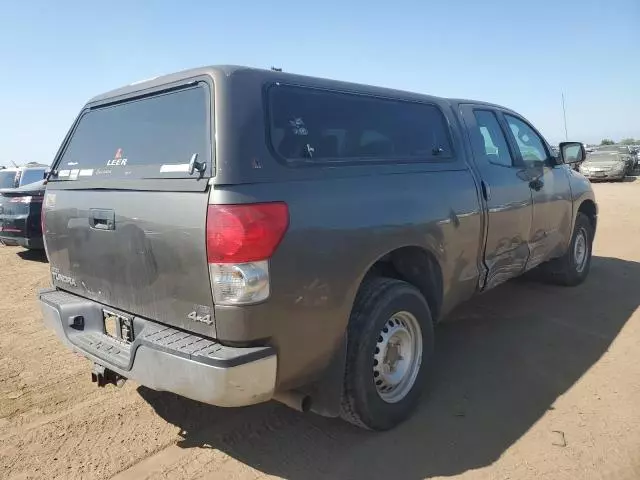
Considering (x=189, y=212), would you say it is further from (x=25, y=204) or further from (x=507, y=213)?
(x=25, y=204)

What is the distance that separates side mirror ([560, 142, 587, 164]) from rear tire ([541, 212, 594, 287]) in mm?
931

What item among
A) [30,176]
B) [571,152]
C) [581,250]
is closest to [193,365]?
A: [571,152]

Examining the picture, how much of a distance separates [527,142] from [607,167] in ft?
71.5

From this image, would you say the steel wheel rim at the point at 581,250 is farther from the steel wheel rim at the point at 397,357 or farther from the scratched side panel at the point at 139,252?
the scratched side panel at the point at 139,252

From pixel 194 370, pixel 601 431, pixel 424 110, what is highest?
pixel 424 110

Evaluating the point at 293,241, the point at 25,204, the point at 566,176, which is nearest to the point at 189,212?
the point at 293,241

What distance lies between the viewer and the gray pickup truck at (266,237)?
2.40 meters

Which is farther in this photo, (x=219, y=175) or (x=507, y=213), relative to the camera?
(x=507, y=213)

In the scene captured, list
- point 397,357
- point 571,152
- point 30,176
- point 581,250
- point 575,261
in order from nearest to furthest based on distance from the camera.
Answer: point 397,357
point 571,152
point 575,261
point 581,250
point 30,176

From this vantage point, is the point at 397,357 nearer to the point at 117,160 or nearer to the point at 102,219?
the point at 102,219

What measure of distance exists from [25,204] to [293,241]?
7485 millimetres

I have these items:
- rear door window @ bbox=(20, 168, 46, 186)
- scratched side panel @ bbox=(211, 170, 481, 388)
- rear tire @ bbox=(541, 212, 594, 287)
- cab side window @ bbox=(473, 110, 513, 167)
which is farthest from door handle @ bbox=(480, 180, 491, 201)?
rear door window @ bbox=(20, 168, 46, 186)

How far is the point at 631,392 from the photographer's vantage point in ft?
11.8

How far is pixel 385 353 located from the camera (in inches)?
126
